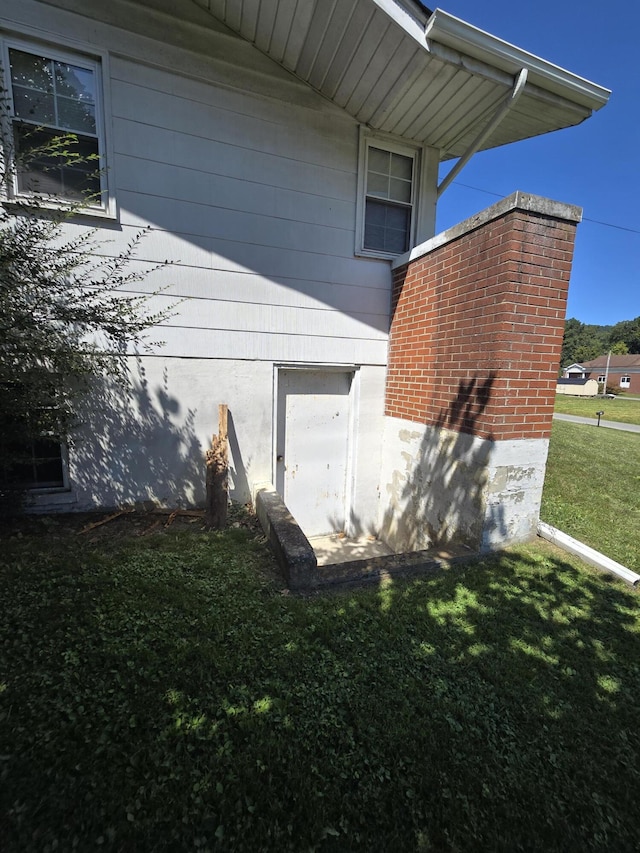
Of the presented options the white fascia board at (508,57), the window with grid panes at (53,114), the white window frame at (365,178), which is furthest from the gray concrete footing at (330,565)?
the white fascia board at (508,57)

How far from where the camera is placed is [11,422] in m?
3.16

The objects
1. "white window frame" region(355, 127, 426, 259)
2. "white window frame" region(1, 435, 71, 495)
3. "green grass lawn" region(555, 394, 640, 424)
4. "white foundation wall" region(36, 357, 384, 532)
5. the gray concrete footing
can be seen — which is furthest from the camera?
"green grass lawn" region(555, 394, 640, 424)

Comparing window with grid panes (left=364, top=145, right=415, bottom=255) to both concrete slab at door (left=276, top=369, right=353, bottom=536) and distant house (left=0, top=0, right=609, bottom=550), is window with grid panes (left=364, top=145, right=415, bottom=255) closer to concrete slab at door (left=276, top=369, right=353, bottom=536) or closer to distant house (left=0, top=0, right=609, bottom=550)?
distant house (left=0, top=0, right=609, bottom=550)

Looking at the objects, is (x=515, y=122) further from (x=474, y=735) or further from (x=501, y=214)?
(x=474, y=735)

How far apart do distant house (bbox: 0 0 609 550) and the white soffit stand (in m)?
0.02

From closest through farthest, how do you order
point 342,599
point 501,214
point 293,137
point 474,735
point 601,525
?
1. point 474,735
2. point 342,599
3. point 501,214
4. point 601,525
5. point 293,137

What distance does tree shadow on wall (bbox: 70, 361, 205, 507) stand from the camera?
3.85m

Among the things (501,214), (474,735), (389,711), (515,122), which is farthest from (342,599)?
(515,122)

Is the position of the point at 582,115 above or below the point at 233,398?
above

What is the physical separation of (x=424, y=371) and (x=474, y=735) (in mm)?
3218

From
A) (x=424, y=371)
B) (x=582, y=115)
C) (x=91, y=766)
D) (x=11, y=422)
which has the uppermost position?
(x=582, y=115)

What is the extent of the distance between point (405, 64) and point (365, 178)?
1.11 meters

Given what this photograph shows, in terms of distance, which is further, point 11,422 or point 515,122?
point 515,122

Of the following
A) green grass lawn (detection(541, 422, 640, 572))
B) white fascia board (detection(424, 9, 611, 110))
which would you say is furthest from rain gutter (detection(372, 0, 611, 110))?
green grass lawn (detection(541, 422, 640, 572))
